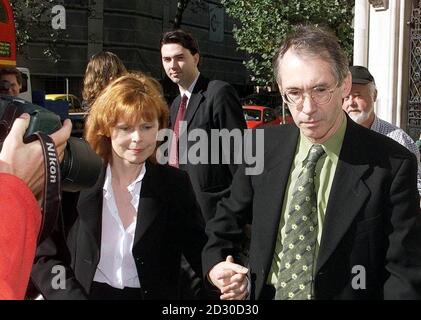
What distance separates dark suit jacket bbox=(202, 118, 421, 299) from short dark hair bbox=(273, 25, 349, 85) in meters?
0.23

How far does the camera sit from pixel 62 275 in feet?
7.70

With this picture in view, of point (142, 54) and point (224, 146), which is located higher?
point (142, 54)

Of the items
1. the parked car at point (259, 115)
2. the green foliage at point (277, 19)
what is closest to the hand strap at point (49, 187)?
the parked car at point (259, 115)

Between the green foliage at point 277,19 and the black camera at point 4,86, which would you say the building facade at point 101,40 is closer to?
the green foliage at point 277,19

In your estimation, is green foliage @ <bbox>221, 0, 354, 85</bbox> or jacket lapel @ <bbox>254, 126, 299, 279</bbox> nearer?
jacket lapel @ <bbox>254, 126, 299, 279</bbox>

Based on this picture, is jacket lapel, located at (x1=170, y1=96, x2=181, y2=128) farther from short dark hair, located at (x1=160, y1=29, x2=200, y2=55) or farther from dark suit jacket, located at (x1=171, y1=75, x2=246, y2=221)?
short dark hair, located at (x1=160, y1=29, x2=200, y2=55)

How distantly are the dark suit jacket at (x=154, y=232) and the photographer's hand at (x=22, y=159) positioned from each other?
1.07m

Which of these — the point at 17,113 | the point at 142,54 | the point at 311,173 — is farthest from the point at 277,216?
the point at 142,54

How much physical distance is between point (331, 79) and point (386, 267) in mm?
668

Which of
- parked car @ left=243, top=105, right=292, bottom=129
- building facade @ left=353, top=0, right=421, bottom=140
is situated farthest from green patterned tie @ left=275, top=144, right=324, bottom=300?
parked car @ left=243, top=105, right=292, bottom=129

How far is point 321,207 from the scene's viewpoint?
7.54 feet

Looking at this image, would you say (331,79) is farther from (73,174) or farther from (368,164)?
(73,174)

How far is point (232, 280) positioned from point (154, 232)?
508mm

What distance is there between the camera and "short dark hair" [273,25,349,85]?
7.41 ft
